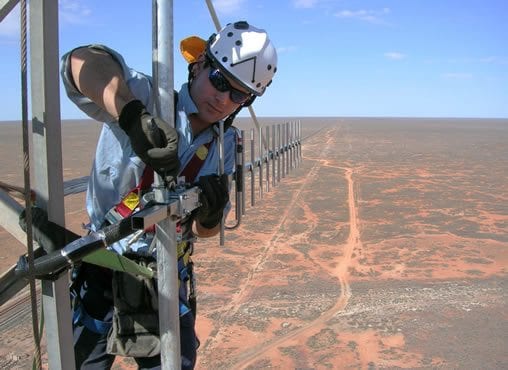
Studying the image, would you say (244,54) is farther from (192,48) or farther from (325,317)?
(325,317)

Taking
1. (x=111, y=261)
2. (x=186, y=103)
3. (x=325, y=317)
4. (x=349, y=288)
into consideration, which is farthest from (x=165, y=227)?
(x=349, y=288)

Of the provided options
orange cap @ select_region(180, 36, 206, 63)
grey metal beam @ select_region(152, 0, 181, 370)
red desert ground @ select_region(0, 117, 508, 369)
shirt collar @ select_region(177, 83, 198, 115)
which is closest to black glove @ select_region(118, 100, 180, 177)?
grey metal beam @ select_region(152, 0, 181, 370)

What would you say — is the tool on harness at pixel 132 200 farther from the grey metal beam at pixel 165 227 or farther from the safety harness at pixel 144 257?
the grey metal beam at pixel 165 227

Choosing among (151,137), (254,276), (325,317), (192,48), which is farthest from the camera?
(254,276)

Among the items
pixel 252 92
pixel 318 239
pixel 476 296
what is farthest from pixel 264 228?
pixel 252 92

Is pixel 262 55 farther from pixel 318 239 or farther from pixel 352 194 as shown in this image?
pixel 352 194

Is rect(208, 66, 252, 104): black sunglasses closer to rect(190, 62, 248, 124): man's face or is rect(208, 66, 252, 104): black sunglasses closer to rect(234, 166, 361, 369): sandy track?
rect(190, 62, 248, 124): man's face
